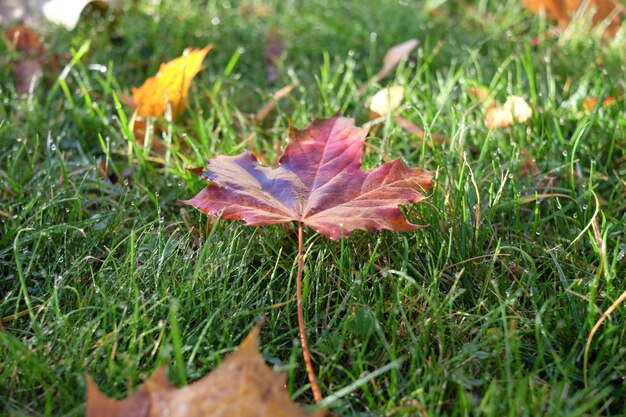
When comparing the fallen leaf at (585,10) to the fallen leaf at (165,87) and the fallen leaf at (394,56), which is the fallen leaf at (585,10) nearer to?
the fallen leaf at (394,56)

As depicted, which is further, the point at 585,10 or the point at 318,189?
the point at 585,10

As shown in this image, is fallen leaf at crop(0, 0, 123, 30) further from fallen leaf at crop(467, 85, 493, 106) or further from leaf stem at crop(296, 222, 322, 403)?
leaf stem at crop(296, 222, 322, 403)

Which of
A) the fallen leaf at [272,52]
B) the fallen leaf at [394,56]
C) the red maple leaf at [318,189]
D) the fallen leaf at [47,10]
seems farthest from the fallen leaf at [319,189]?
the fallen leaf at [47,10]

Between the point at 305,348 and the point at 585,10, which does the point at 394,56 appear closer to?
the point at 585,10

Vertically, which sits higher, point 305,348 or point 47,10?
point 47,10

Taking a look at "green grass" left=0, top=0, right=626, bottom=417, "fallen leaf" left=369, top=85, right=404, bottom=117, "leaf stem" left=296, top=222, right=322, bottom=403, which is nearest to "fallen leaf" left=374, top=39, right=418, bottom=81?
"green grass" left=0, top=0, right=626, bottom=417

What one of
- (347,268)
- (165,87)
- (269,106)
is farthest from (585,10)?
(347,268)

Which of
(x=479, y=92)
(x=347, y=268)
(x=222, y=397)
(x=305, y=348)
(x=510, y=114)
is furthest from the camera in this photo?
(x=479, y=92)
